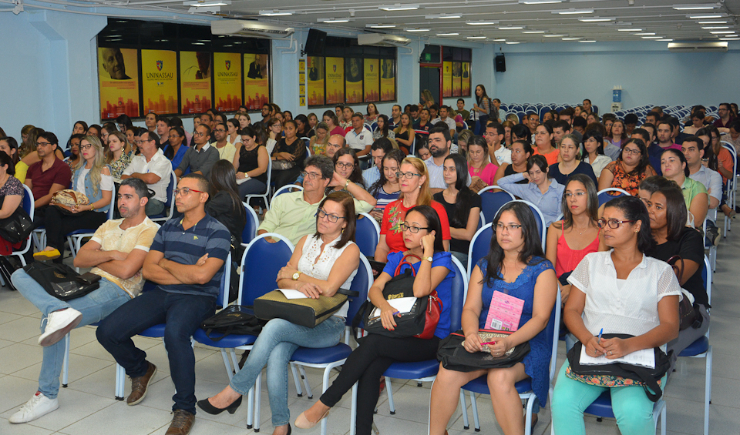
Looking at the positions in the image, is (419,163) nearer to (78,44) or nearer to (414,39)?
(78,44)

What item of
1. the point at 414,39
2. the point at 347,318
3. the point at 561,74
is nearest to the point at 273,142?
the point at 347,318

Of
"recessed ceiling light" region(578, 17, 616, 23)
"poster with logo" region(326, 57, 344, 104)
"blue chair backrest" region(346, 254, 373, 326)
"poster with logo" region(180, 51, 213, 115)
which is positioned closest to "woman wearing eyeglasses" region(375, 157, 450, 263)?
"blue chair backrest" region(346, 254, 373, 326)

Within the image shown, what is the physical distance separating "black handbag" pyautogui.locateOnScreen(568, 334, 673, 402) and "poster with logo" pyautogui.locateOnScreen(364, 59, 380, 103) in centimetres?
1527

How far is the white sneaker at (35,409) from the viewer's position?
11.1ft

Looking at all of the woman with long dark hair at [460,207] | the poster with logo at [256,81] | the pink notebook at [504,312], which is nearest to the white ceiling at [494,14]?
the poster with logo at [256,81]

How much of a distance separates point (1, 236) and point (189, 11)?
669 cm

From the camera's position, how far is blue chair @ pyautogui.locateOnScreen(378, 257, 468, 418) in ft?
9.53

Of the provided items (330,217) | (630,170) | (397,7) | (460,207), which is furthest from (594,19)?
(330,217)

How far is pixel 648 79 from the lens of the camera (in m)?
22.6

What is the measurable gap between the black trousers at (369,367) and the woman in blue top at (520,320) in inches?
8.6

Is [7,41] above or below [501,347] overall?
above

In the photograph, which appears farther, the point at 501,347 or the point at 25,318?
the point at 25,318

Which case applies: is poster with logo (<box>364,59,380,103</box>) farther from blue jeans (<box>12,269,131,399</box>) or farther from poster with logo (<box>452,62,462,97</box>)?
blue jeans (<box>12,269,131,399</box>)

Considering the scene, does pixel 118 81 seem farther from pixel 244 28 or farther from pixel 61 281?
pixel 61 281
